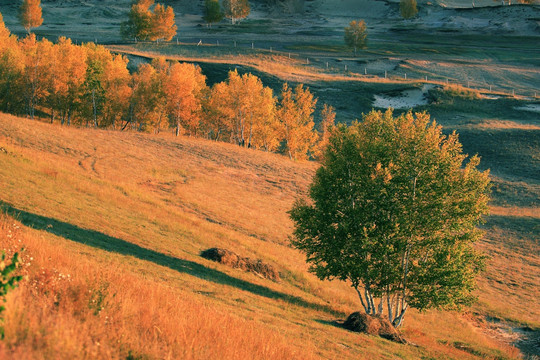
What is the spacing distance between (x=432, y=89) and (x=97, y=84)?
74045 mm

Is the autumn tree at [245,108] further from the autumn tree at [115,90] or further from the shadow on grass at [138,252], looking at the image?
the shadow on grass at [138,252]

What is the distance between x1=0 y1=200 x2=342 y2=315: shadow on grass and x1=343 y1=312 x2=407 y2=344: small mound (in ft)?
9.15

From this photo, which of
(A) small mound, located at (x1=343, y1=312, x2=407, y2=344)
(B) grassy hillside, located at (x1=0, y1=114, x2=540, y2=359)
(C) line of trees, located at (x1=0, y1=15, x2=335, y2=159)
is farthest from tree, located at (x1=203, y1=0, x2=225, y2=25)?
(A) small mound, located at (x1=343, y1=312, x2=407, y2=344)

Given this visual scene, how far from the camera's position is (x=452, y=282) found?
1019 inches

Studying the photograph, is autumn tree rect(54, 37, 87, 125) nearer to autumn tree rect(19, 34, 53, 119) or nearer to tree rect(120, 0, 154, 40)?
autumn tree rect(19, 34, 53, 119)

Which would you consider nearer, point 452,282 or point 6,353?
point 6,353

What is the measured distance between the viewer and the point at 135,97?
79938 millimetres

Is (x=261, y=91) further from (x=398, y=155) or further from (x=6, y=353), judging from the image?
(x=6, y=353)

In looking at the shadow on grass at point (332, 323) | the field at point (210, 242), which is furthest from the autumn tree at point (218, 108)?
the shadow on grass at point (332, 323)

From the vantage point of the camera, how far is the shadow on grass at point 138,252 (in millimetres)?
20906

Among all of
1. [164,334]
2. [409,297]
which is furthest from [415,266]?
[164,334]

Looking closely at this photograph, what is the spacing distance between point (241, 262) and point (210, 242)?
3.87 meters

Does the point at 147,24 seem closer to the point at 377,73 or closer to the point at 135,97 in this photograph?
the point at 377,73

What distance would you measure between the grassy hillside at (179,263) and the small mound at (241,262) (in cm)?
89
